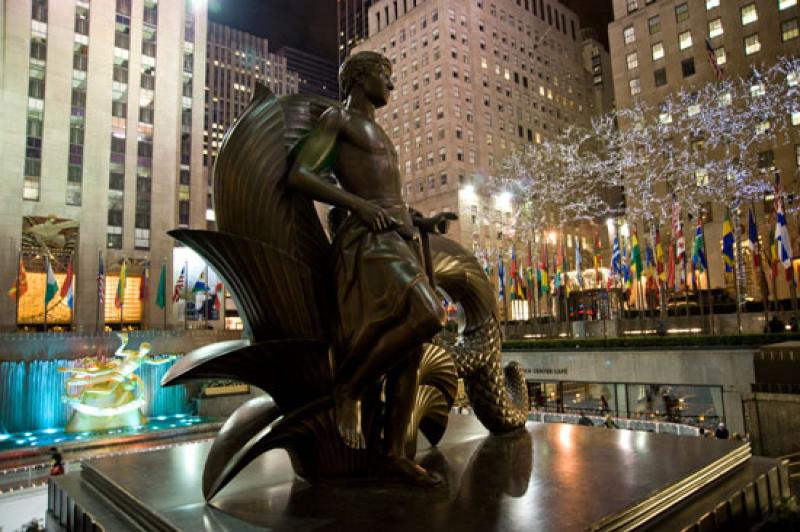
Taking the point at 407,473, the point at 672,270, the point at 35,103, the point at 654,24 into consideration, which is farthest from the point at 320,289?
the point at 654,24

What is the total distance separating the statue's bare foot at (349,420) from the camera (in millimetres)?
4527

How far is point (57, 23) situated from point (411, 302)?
4462 centimetres

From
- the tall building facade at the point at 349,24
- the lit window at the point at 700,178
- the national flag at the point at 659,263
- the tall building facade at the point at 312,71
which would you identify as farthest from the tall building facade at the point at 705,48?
the tall building facade at the point at 312,71

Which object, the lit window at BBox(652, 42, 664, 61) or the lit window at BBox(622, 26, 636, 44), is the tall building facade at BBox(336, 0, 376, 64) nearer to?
the lit window at BBox(622, 26, 636, 44)

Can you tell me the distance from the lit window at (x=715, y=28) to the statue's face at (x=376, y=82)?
45.0 m

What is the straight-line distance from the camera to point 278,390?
5.30 meters

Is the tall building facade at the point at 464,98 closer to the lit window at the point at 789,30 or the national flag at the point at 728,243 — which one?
the lit window at the point at 789,30

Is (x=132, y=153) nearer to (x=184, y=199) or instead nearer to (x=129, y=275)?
(x=129, y=275)

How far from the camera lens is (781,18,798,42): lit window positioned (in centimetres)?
3706

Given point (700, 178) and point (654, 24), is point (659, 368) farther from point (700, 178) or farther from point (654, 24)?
point (654, 24)

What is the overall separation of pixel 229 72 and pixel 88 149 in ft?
265

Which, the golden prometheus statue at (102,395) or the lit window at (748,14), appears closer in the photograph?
the golden prometheus statue at (102,395)

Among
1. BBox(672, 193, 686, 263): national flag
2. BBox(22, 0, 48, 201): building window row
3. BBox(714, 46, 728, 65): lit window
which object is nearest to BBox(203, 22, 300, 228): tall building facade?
BBox(22, 0, 48, 201): building window row

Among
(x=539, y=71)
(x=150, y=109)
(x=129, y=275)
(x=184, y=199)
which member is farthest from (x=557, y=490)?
(x=539, y=71)
